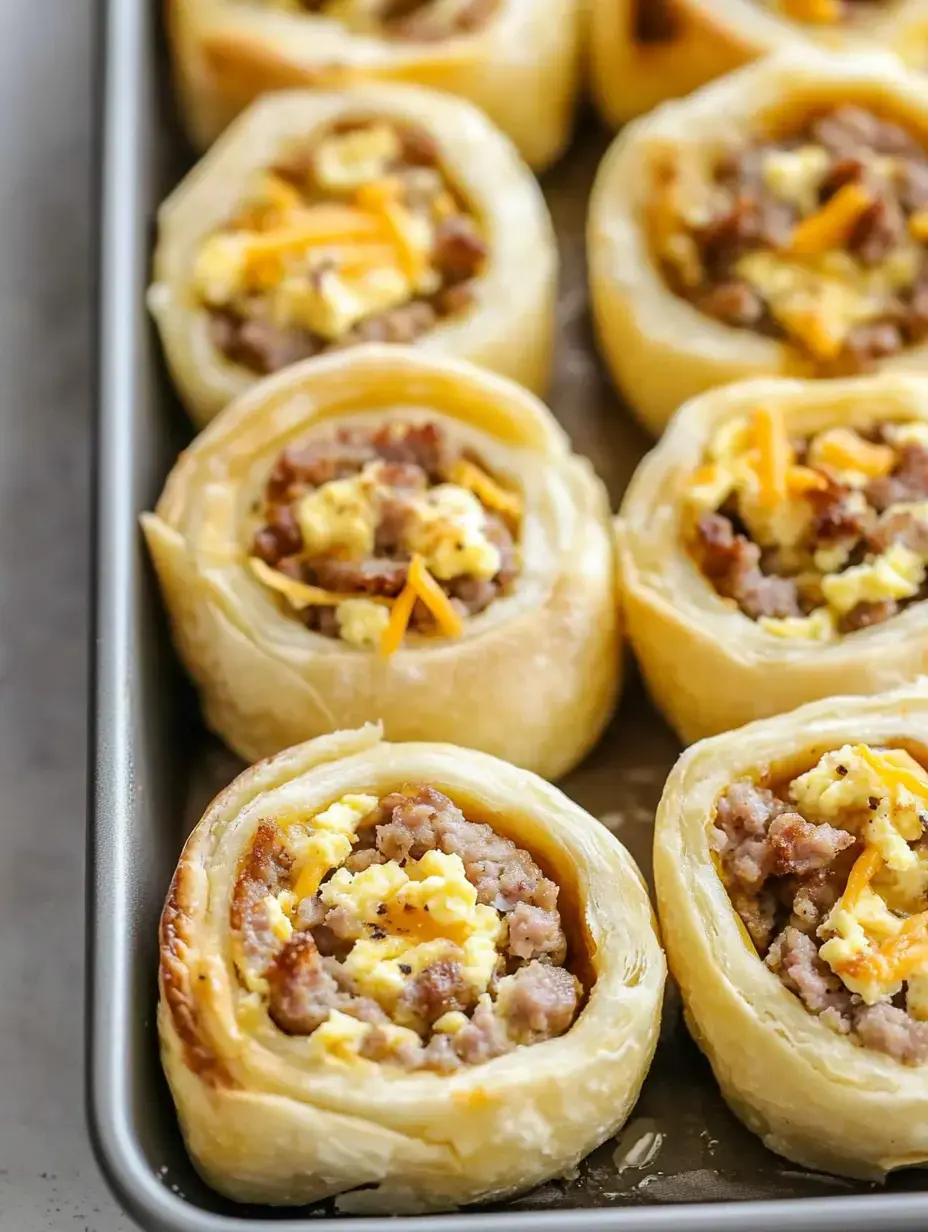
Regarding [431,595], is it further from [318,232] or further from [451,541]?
[318,232]

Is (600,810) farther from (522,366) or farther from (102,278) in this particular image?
(102,278)

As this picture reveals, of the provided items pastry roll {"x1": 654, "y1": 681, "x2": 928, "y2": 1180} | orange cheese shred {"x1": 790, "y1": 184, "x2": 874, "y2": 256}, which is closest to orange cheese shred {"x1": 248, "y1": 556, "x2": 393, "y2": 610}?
pastry roll {"x1": 654, "y1": 681, "x2": 928, "y2": 1180}

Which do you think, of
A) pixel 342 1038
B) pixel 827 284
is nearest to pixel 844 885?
pixel 342 1038

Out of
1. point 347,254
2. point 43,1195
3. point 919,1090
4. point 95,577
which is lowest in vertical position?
point 43,1195

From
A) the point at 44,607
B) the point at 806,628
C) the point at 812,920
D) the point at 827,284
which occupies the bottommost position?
the point at 44,607

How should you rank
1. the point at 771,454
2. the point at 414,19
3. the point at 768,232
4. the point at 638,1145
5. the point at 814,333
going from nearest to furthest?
the point at 638,1145
the point at 771,454
the point at 814,333
the point at 768,232
the point at 414,19

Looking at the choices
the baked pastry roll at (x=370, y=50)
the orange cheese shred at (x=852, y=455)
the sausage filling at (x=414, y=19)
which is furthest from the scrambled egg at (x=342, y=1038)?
the sausage filling at (x=414, y=19)

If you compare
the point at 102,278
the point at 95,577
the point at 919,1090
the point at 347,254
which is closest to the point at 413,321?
the point at 347,254

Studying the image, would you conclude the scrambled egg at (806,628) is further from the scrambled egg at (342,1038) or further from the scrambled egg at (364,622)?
the scrambled egg at (342,1038)
